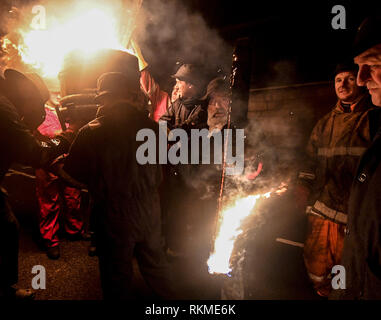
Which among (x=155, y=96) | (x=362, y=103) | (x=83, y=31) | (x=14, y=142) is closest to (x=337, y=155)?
(x=362, y=103)

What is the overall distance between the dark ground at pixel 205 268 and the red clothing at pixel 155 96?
4654 mm

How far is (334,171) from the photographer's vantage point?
341 centimetres

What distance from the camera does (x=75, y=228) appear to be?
532 cm

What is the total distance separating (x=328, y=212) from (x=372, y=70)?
7.73ft

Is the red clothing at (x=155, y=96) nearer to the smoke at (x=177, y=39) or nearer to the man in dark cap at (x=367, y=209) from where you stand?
the smoke at (x=177, y=39)

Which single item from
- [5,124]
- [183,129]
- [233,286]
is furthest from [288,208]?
[5,124]

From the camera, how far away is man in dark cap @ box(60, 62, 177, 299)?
274cm

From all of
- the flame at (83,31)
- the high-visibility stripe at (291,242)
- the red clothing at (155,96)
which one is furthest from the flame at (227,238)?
the red clothing at (155,96)

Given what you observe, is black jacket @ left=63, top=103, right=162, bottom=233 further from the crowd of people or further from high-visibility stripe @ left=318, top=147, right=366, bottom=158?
high-visibility stripe @ left=318, top=147, right=366, bottom=158

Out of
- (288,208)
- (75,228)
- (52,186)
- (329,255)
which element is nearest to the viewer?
(329,255)

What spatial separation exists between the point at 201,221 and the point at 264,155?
222cm

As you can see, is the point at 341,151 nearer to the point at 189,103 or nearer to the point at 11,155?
the point at 189,103

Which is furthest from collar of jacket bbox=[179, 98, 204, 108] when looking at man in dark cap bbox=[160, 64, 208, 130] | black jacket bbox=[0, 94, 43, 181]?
black jacket bbox=[0, 94, 43, 181]
